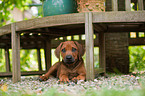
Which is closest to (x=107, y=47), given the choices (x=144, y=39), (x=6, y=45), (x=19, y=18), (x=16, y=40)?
(x=144, y=39)

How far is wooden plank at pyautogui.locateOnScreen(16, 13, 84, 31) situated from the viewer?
3.60 metres

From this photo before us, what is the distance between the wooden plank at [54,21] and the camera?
11.8 feet

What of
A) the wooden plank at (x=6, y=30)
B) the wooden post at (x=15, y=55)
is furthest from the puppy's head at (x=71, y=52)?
the wooden plank at (x=6, y=30)

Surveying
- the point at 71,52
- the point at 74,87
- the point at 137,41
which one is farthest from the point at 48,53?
the point at 137,41

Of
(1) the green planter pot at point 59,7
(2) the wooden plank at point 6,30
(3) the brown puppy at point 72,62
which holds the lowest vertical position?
(3) the brown puppy at point 72,62

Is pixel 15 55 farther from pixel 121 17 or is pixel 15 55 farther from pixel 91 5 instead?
pixel 121 17

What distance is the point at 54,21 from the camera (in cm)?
373

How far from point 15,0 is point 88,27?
508 centimetres

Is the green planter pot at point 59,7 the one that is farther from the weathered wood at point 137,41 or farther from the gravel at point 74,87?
the weathered wood at point 137,41

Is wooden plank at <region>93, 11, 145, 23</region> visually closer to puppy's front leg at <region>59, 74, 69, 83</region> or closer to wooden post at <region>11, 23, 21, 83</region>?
puppy's front leg at <region>59, 74, 69, 83</region>

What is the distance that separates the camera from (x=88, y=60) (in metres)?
3.51

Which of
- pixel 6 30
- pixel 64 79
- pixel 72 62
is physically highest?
pixel 6 30

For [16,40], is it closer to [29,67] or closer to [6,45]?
[6,45]

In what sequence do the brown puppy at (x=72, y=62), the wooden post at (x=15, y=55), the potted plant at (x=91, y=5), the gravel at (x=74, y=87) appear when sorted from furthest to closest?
1. the wooden post at (x=15, y=55)
2. the potted plant at (x=91, y=5)
3. the brown puppy at (x=72, y=62)
4. the gravel at (x=74, y=87)
